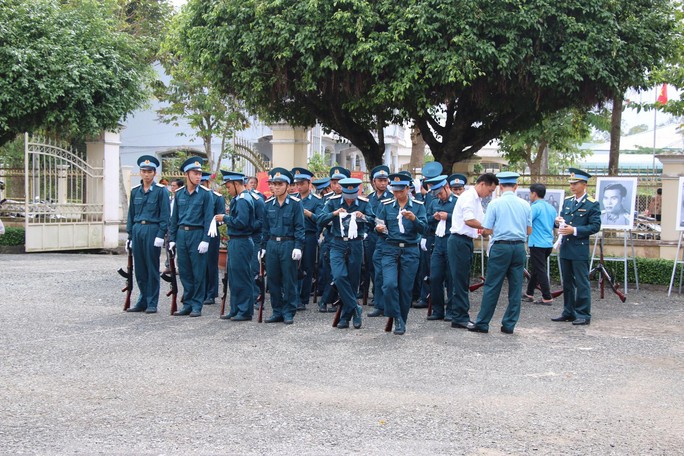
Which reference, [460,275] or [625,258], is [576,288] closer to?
[460,275]

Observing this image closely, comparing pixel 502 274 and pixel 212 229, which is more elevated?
pixel 212 229

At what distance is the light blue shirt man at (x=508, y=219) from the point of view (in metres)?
9.80

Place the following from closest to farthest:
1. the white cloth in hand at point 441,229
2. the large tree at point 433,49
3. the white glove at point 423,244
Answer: the white cloth in hand at point 441,229 < the white glove at point 423,244 < the large tree at point 433,49

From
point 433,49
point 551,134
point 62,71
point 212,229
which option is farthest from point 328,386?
point 551,134

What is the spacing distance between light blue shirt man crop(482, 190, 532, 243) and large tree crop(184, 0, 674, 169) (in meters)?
3.99

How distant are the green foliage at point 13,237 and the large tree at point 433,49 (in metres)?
6.97

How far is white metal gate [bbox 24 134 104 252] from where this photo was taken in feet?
61.2

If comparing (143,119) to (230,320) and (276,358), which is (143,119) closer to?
(230,320)

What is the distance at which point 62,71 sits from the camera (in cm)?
1838

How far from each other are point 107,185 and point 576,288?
12.8 metres

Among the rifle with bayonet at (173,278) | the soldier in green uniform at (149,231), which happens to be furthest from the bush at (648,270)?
the soldier in green uniform at (149,231)

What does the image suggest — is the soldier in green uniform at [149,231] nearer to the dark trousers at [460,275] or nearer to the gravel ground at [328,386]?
the gravel ground at [328,386]

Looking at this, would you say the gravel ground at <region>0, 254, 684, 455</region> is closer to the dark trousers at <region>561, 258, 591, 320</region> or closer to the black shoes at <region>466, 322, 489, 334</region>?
the black shoes at <region>466, 322, 489, 334</region>

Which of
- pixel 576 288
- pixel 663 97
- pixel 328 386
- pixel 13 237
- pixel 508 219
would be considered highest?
pixel 663 97
